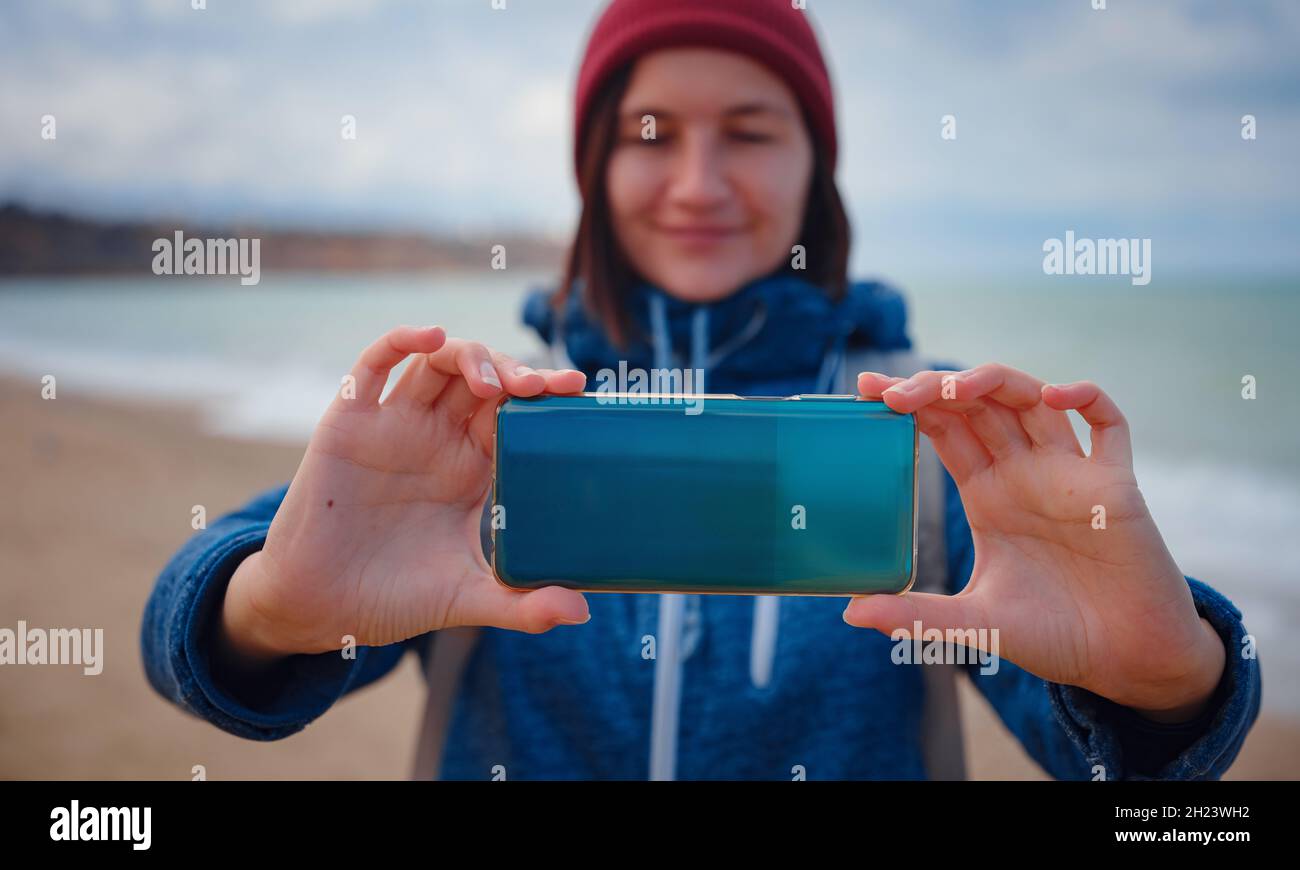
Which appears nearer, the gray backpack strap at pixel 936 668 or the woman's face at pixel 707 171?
the gray backpack strap at pixel 936 668

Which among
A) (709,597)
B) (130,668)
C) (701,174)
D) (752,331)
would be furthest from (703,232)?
(130,668)

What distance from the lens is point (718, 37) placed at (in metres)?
1.76

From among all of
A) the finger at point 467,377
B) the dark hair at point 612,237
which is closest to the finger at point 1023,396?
the finger at point 467,377

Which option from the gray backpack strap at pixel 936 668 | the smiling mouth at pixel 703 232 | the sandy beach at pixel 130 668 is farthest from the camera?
the sandy beach at pixel 130 668

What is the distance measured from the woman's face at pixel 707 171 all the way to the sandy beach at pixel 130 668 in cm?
249

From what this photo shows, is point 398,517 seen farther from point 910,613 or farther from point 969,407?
point 969,407

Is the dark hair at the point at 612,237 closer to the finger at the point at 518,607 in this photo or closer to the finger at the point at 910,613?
the finger at the point at 518,607

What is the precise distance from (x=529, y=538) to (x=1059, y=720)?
0.86 m

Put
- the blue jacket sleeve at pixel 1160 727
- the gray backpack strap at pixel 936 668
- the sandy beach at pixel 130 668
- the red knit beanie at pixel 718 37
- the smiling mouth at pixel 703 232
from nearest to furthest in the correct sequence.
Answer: the blue jacket sleeve at pixel 1160 727, the gray backpack strap at pixel 936 668, the red knit beanie at pixel 718 37, the smiling mouth at pixel 703 232, the sandy beach at pixel 130 668

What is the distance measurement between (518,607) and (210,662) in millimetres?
547

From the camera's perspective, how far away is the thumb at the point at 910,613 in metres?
1.15

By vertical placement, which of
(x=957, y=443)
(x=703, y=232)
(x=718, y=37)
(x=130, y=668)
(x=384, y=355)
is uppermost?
(x=718, y=37)
